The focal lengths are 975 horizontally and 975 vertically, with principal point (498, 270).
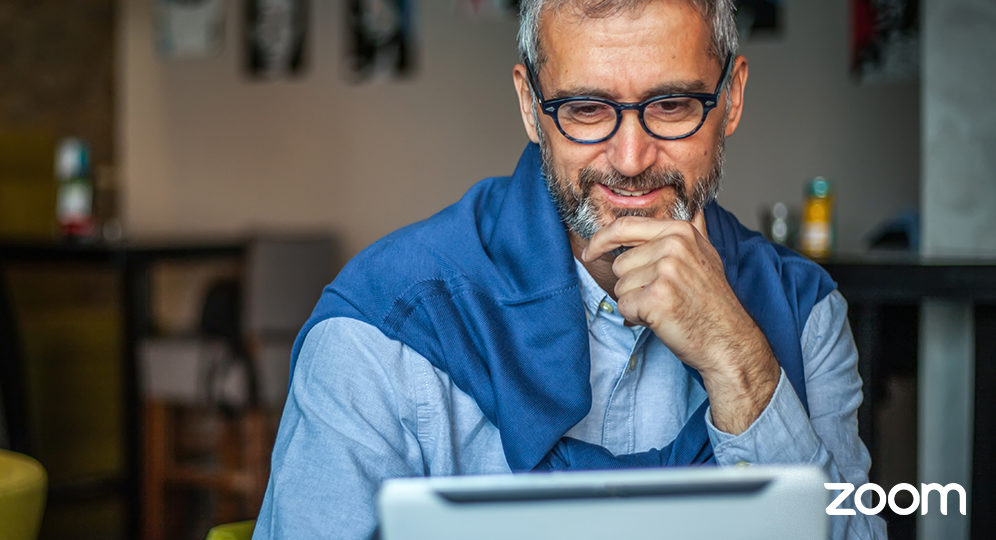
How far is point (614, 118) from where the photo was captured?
112 centimetres

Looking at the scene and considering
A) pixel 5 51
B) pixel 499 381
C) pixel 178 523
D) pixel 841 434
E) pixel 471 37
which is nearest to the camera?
pixel 499 381

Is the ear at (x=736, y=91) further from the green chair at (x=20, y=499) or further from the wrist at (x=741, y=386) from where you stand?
the green chair at (x=20, y=499)

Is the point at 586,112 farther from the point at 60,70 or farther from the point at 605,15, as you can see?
the point at 60,70

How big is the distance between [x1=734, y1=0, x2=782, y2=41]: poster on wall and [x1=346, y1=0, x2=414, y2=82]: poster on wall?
1.61 metres

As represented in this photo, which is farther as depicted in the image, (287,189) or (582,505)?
(287,189)

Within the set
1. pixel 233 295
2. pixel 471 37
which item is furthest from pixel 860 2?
pixel 233 295

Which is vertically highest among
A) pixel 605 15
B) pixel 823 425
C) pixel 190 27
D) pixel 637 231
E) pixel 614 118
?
pixel 190 27

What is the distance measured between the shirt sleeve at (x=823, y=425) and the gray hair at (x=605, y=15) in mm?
376

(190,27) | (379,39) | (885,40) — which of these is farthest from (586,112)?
(190,27)

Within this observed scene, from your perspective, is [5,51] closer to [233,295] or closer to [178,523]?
[233,295]

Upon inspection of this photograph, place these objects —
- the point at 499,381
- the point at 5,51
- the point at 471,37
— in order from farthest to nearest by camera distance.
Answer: the point at 5,51 → the point at 471,37 → the point at 499,381

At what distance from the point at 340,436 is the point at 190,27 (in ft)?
15.2

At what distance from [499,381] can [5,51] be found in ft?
15.6

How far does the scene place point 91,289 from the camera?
5.14 metres
